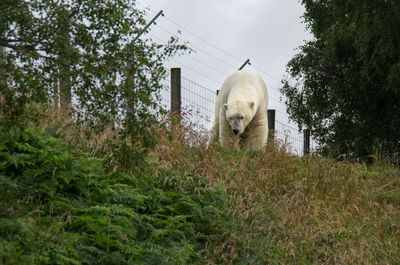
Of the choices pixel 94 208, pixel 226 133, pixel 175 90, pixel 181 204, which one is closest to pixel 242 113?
→ pixel 226 133

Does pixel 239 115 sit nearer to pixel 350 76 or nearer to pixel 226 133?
pixel 226 133

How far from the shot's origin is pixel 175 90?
12.4 meters

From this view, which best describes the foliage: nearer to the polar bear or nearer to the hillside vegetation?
the hillside vegetation

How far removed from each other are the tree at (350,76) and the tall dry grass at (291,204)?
15.0 ft

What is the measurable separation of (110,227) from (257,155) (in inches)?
194

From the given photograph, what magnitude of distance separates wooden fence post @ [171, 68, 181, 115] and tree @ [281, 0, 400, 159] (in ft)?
15.5

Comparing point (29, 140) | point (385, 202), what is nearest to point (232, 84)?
point (385, 202)

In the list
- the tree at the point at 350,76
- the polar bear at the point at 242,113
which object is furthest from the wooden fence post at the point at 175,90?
the tree at the point at 350,76

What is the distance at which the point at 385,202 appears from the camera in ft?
→ 34.5

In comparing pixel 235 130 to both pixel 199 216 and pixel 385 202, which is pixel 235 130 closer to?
pixel 385 202

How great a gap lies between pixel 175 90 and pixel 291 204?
381 cm

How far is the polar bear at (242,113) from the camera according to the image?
1216 centimetres

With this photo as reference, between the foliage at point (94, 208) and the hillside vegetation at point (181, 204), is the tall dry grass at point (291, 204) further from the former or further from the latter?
the foliage at point (94, 208)

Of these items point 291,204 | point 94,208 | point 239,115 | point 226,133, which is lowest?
point 94,208
